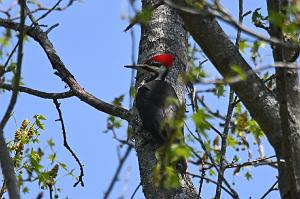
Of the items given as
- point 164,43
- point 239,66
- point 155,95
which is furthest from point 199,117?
point 155,95

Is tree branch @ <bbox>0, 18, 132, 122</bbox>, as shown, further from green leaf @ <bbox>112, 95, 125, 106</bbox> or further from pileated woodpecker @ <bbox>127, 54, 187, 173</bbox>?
pileated woodpecker @ <bbox>127, 54, 187, 173</bbox>

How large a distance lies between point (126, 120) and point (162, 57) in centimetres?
61

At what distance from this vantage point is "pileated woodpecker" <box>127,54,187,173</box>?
19.0ft

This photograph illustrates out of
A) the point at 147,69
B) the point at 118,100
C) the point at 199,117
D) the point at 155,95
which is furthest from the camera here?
the point at 155,95

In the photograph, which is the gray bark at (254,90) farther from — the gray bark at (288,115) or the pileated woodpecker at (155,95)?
the pileated woodpecker at (155,95)

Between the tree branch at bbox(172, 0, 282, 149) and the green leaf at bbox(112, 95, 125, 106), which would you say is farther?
the green leaf at bbox(112, 95, 125, 106)

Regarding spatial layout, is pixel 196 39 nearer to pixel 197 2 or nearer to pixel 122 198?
pixel 197 2

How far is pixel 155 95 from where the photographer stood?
21.2 feet

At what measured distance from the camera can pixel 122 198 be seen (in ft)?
9.95

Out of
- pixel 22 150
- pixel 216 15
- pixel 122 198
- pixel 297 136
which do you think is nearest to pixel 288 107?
pixel 297 136

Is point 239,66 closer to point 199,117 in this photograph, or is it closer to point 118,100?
point 199,117

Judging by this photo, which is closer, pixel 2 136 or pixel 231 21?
pixel 231 21

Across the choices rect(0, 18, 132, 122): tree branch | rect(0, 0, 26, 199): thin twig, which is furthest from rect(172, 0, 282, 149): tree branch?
rect(0, 18, 132, 122): tree branch

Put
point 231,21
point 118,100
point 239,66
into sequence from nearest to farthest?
point 231,21 → point 239,66 → point 118,100
